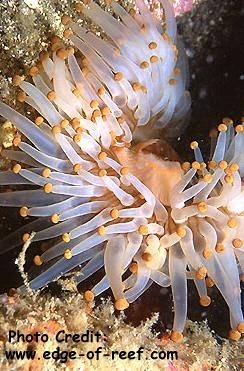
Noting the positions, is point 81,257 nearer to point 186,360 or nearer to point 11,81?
point 186,360

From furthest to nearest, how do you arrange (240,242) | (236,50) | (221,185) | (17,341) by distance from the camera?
(236,50) → (221,185) → (240,242) → (17,341)

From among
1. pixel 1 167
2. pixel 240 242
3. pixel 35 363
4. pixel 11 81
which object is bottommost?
pixel 240 242

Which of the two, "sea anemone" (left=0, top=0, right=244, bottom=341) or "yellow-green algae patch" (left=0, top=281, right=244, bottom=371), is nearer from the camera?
"yellow-green algae patch" (left=0, top=281, right=244, bottom=371)

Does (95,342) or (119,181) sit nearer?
(95,342)

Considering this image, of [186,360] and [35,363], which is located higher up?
[35,363]

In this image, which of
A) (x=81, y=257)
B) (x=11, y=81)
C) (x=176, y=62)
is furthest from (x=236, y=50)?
(x=81, y=257)

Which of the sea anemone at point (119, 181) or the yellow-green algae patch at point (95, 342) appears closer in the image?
the yellow-green algae patch at point (95, 342)

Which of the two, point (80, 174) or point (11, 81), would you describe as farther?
point (11, 81)

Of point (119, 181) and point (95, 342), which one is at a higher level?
point (119, 181)
